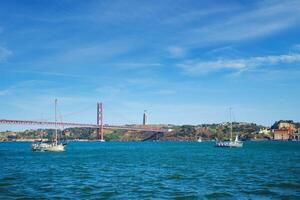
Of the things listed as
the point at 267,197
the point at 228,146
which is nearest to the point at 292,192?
the point at 267,197

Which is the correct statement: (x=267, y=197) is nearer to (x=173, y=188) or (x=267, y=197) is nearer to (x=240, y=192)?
(x=240, y=192)

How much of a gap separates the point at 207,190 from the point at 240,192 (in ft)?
6.49

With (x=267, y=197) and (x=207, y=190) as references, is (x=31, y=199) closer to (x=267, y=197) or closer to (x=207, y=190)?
(x=207, y=190)

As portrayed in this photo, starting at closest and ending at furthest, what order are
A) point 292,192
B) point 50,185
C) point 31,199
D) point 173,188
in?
1. point 31,199
2. point 292,192
3. point 173,188
4. point 50,185

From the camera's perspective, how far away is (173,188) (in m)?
28.0

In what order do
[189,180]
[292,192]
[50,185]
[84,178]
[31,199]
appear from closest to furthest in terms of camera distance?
[31,199], [292,192], [50,185], [189,180], [84,178]

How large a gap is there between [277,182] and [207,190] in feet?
21.6

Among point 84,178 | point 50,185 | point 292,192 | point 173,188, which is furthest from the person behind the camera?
point 84,178

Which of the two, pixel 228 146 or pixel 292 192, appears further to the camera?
pixel 228 146

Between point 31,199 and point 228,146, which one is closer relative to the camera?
point 31,199

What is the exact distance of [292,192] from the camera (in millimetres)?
26062

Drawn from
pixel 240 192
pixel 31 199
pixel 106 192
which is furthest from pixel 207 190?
pixel 31 199

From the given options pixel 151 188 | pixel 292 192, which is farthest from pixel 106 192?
pixel 292 192

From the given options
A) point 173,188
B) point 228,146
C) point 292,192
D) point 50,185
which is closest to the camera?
point 292,192
